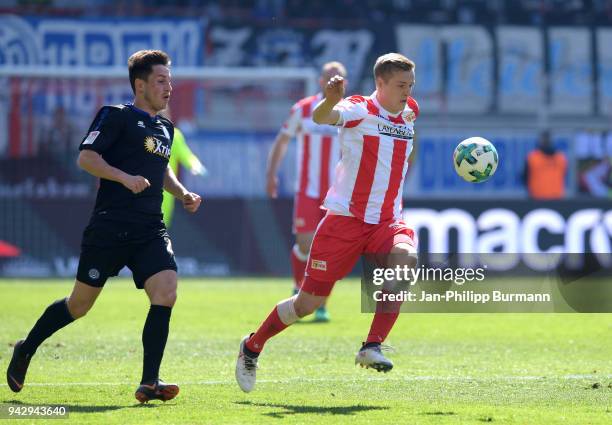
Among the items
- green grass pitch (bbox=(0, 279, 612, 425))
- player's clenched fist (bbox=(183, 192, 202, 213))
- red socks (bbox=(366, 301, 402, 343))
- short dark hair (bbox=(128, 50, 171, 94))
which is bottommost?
green grass pitch (bbox=(0, 279, 612, 425))

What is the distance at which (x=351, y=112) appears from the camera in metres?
7.42

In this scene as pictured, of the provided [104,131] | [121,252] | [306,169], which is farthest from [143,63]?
[306,169]

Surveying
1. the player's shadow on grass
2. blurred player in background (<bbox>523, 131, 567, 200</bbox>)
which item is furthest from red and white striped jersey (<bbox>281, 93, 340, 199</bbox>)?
blurred player in background (<bbox>523, 131, 567, 200</bbox>)

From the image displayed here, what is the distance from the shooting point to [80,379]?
7.84 m

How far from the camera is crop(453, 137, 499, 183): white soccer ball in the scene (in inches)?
310

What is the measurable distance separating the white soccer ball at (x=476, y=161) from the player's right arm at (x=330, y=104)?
1.07 metres

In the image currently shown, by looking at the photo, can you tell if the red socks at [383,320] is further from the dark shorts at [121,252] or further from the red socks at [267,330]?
the dark shorts at [121,252]

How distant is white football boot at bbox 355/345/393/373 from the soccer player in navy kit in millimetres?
1168

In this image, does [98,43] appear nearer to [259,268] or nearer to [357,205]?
[259,268]

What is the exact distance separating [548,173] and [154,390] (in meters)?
16.3

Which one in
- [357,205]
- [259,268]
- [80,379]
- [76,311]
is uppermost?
[357,205]

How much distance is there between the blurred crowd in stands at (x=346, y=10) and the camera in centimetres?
2444

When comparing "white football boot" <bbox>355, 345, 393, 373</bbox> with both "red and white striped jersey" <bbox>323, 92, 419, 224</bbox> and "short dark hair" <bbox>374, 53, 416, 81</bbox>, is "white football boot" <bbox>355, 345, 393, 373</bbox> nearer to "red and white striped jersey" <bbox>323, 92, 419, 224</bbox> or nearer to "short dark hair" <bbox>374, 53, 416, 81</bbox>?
"red and white striped jersey" <bbox>323, 92, 419, 224</bbox>

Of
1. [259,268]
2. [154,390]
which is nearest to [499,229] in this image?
[259,268]
